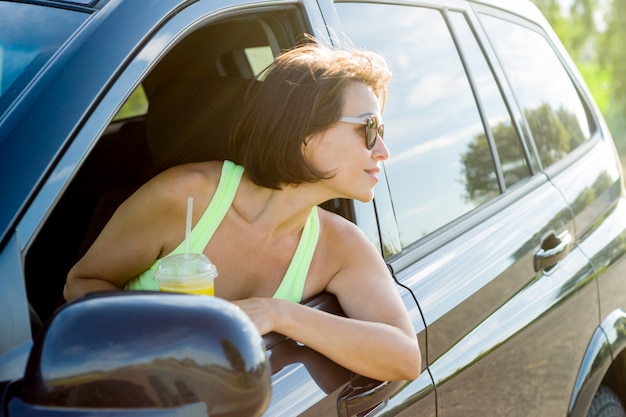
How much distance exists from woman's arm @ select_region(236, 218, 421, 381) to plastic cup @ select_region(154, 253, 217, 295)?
174 mm

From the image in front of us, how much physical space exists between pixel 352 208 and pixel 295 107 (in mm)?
288

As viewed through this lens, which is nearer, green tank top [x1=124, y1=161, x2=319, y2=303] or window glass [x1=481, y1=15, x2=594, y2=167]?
green tank top [x1=124, y1=161, x2=319, y2=303]

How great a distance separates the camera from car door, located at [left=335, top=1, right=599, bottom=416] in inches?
97.7

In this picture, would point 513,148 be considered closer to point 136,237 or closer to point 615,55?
point 136,237

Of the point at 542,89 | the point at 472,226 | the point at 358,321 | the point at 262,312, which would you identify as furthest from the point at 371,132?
the point at 542,89

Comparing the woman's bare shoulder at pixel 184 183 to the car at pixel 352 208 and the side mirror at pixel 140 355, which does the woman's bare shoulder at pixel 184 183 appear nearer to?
the car at pixel 352 208

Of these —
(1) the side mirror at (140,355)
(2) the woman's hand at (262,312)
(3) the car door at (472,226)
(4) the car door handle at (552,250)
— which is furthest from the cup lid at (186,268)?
(4) the car door handle at (552,250)

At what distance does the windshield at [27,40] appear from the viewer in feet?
5.58

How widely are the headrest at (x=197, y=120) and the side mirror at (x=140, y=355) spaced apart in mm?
1455

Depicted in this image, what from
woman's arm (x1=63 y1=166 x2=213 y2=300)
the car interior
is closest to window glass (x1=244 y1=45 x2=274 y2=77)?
the car interior

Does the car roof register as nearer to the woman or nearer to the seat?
the woman

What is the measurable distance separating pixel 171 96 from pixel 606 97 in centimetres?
1540

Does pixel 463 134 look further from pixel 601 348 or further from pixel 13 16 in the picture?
pixel 13 16

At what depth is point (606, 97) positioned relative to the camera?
17141mm
